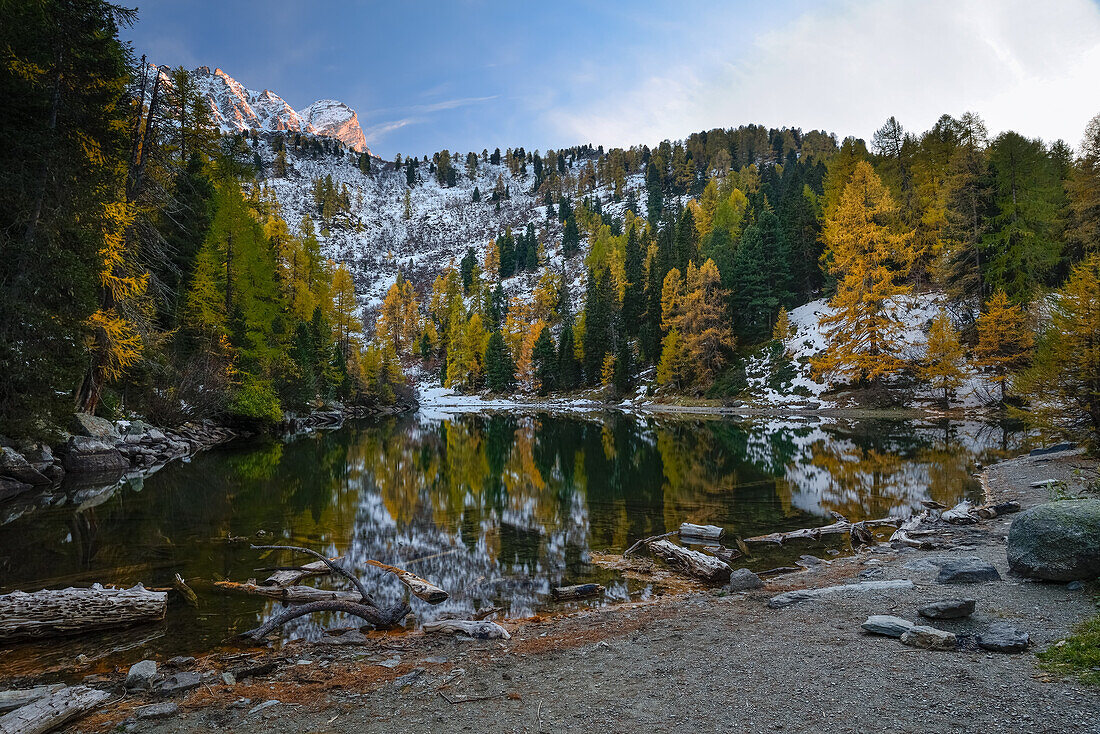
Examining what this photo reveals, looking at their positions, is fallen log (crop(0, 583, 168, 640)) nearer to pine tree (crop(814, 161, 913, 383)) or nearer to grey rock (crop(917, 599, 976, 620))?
grey rock (crop(917, 599, 976, 620))

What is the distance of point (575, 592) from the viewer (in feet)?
25.8

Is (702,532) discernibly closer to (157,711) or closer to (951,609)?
(951,609)

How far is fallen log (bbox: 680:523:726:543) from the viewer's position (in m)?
10.4

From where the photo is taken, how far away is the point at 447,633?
633 cm

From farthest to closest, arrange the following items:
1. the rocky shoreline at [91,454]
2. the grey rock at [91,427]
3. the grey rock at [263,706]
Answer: the grey rock at [91,427]
the rocky shoreline at [91,454]
the grey rock at [263,706]

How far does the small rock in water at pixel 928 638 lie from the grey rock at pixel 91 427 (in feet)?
74.6

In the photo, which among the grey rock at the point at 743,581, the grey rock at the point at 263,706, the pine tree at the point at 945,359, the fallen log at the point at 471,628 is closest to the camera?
the grey rock at the point at 263,706

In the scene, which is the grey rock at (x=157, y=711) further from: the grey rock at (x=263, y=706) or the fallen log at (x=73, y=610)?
the fallen log at (x=73, y=610)

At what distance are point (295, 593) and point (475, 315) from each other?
74502mm

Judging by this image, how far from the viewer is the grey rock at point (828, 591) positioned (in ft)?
21.3

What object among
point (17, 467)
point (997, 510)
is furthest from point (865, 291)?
point (17, 467)

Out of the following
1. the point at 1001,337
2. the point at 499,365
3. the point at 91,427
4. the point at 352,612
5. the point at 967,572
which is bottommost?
the point at 352,612

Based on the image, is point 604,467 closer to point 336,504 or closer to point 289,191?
point 336,504


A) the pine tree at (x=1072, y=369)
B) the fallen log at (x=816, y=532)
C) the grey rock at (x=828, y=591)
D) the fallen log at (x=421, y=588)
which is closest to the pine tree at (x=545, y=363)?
the pine tree at (x=1072, y=369)
